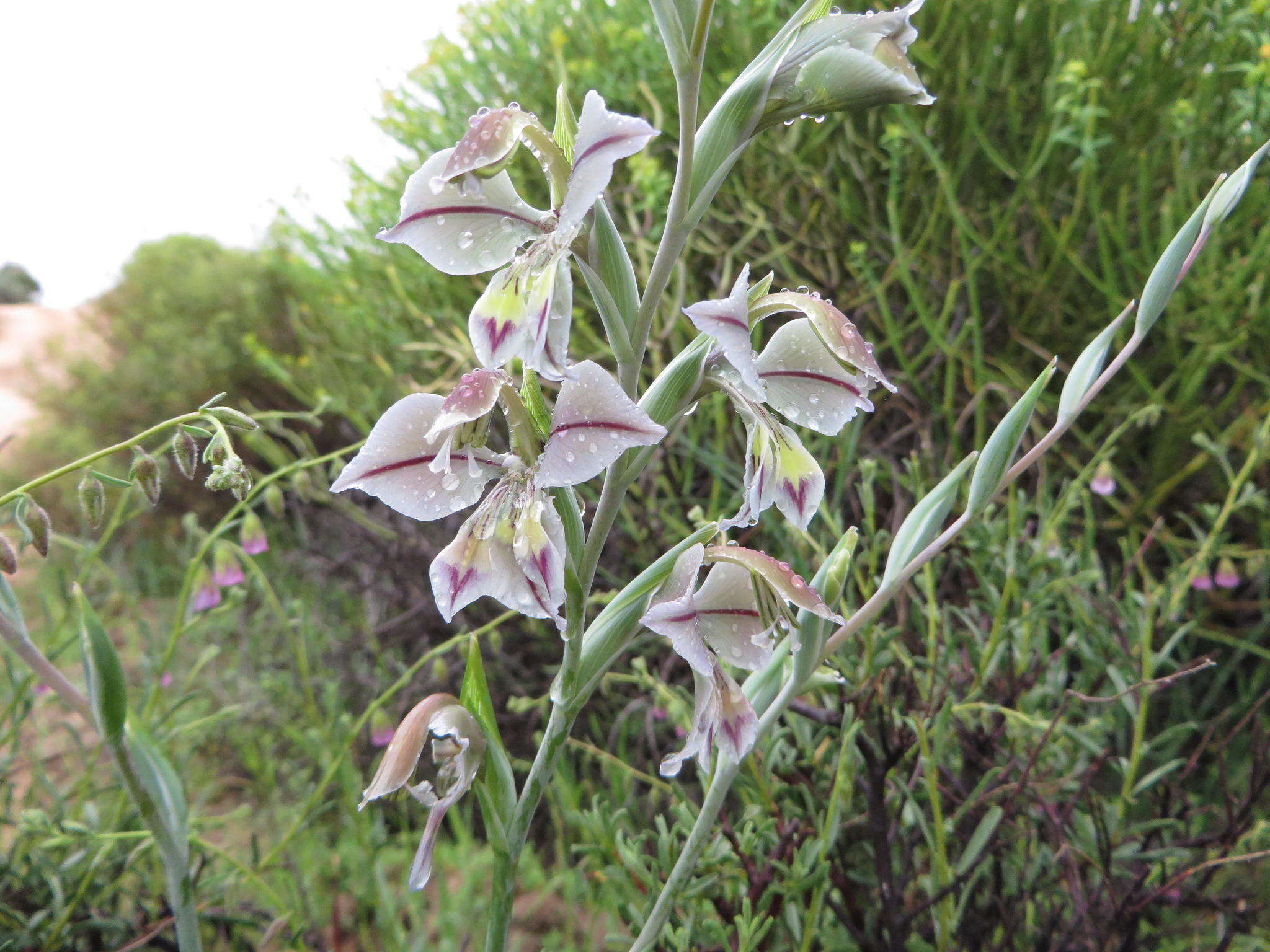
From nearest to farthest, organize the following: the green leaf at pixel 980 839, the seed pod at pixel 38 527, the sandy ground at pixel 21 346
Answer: the seed pod at pixel 38 527 < the green leaf at pixel 980 839 < the sandy ground at pixel 21 346

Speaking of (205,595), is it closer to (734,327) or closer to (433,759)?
(433,759)

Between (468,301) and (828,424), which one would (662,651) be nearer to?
(468,301)

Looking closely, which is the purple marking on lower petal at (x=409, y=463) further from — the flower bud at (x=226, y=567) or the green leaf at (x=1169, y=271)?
the flower bud at (x=226, y=567)

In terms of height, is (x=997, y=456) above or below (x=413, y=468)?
below

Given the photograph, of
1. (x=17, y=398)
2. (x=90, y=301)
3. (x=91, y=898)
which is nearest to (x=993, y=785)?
(x=91, y=898)

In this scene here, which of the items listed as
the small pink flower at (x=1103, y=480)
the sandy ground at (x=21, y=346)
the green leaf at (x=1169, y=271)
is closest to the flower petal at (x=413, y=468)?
the green leaf at (x=1169, y=271)

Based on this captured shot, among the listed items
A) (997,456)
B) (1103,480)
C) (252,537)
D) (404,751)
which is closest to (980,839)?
(997,456)
